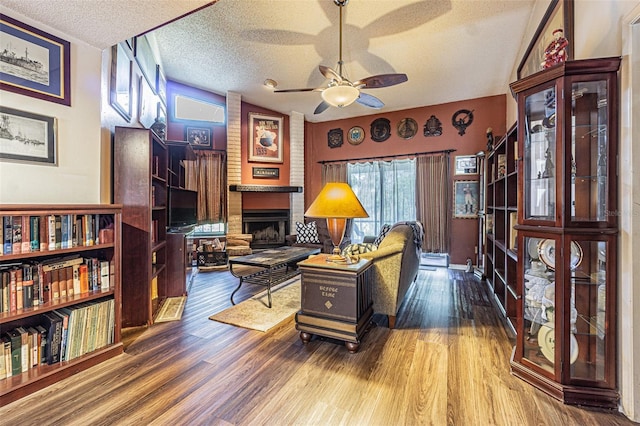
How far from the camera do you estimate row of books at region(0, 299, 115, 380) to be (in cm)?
169

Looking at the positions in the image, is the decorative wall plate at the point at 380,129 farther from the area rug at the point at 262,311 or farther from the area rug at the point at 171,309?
the area rug at the point at 171,309

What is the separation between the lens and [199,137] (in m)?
5.43

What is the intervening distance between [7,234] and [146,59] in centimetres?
295

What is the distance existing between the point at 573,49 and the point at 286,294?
3651 millimetres

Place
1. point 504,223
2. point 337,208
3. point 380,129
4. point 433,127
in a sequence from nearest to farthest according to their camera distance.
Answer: point 337,208 < point 504,223 < point 433,127 < point 380,129

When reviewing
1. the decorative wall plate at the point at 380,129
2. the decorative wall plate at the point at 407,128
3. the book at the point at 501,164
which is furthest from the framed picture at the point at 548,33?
the decorative wall plate at the point at 380,129

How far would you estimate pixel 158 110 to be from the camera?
424 centimetres

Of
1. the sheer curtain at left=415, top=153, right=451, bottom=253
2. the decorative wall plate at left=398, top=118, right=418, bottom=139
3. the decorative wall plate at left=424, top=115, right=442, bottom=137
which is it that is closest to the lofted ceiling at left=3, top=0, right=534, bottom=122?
the decorative wall plate at left=424, top=115, right=442, bottom=137

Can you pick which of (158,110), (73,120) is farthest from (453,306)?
(158,110)

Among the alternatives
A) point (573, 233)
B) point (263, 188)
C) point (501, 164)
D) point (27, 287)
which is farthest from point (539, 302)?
point (263, 188)

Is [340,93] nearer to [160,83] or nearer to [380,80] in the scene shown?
[380,80]

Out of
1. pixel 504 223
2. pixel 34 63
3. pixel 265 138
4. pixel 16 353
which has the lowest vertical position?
pixel 16 353

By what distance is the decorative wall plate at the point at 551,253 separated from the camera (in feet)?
5.67

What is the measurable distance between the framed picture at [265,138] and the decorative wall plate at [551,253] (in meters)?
5.07
